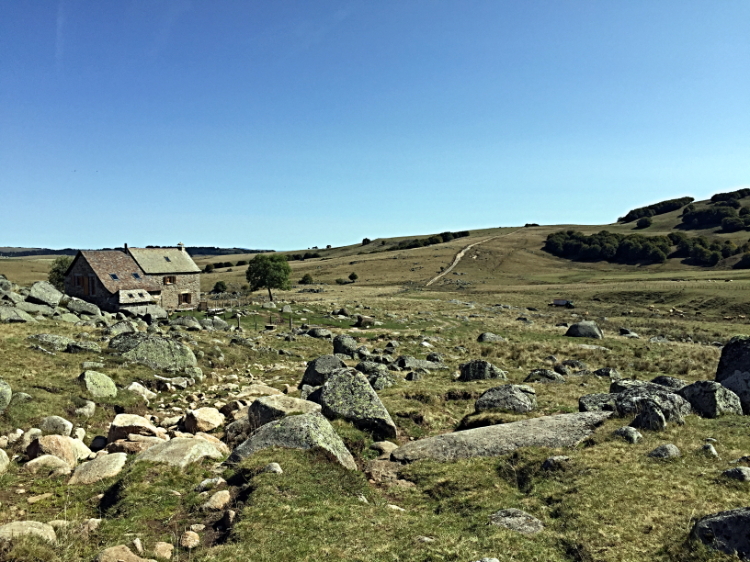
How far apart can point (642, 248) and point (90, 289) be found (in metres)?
141

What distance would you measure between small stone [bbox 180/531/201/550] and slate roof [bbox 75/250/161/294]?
48699 millimetres

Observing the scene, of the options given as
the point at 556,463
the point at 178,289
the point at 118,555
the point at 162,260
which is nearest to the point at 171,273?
the point at 162,260

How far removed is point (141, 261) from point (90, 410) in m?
45.8

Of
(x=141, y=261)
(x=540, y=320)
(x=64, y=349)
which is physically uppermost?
(x=141, y=261)

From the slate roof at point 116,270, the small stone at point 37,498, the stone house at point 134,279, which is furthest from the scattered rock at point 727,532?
the slate roof at point 116,270

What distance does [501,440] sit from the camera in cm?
1445

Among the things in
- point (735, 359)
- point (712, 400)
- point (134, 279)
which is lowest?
point (712, 400)

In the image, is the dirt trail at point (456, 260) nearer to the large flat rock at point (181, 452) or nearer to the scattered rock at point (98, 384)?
the scattered rock at point (98, 384)

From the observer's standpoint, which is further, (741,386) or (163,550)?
(741,386)

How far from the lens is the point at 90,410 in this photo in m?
16.5

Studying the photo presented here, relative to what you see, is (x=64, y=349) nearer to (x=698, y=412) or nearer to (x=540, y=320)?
(x=698, y=412)

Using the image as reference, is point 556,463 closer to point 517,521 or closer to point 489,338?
point 517,521

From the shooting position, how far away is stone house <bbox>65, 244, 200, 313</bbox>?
50.5 meters

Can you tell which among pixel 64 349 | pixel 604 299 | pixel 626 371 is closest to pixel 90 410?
pixel 64 349
